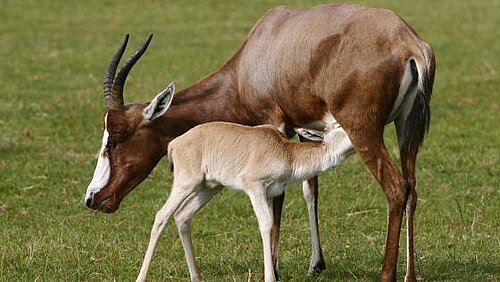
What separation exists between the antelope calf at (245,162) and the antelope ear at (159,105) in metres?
0.72

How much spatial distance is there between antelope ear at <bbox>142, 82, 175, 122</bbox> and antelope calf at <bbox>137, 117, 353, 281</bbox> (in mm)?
725

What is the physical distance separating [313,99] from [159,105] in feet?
3.83

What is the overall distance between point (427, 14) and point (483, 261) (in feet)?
63.5

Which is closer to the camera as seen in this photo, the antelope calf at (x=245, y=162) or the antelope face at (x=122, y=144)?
the antelope calf at (x=245, y=162)

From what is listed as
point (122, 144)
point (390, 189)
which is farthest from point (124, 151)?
point (390, 189)

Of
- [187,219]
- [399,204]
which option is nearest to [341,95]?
[399,204]

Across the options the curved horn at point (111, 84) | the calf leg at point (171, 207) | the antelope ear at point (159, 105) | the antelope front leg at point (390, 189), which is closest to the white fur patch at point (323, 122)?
the antelope front leg at point (390, 189)

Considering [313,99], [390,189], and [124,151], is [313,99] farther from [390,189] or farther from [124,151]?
[124,151]

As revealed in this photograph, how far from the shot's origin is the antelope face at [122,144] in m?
8.45

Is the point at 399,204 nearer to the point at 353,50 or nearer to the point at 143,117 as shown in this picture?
the point at 353,50

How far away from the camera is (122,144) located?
848 cm

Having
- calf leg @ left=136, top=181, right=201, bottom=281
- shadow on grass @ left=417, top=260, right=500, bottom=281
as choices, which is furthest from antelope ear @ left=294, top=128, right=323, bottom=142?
shadow on grass @ left=417, top=260, right=500, bottom=281

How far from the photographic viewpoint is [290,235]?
984 centimetres

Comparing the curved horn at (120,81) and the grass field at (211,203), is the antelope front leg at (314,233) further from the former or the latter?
the curved horn at (120,81)
